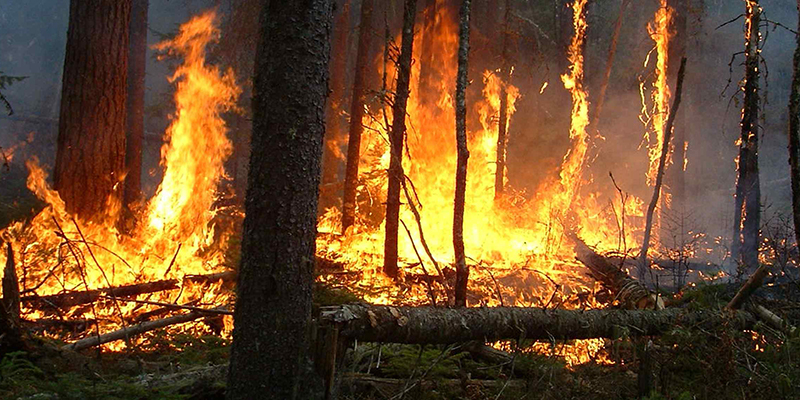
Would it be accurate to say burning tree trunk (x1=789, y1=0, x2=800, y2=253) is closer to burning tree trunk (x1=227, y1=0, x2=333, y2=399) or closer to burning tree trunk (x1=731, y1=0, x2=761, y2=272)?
burning tree trunk (x1=731, y1=0, x2=761, y2=272)

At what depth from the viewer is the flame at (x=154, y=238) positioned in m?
6.11

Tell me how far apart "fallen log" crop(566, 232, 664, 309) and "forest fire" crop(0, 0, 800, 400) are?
0.17 ft

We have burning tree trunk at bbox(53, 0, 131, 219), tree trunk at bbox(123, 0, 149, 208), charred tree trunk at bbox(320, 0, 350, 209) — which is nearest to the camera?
burning tree trunk at bbox(53, 0, 131, 219)

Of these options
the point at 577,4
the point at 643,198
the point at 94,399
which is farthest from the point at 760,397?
the point at 643,198

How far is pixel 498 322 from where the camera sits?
4168 mm

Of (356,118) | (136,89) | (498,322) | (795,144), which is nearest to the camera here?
(498,322)

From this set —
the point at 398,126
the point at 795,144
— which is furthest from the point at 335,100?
the point at 795,144

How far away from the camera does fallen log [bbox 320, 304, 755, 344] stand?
3.36 metres

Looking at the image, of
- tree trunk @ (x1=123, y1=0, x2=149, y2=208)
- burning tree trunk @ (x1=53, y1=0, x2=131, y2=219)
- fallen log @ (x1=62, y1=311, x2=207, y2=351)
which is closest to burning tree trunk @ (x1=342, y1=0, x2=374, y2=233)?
tree trunk @ (x1=123, y1=0, x2=149, y2=208)

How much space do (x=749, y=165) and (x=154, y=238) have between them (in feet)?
41.5

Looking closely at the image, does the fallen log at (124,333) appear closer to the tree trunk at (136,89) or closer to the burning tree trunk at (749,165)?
the tree trunk at (136,89)

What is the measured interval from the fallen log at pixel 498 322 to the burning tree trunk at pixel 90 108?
5.99 meters

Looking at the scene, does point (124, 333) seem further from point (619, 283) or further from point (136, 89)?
point (136, 89)

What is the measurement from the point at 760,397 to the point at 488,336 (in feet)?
6.92
